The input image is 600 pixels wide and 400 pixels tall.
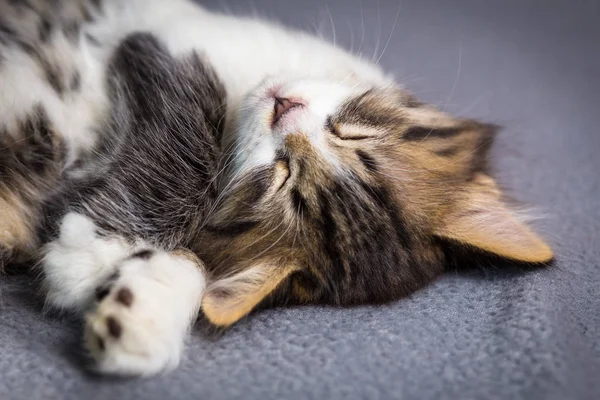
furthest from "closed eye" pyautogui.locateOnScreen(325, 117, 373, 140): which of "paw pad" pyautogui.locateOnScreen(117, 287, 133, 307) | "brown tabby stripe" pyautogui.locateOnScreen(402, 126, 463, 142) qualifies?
"paw pad" pyautogui.locateOnScreen(117, 287, 133, 307)

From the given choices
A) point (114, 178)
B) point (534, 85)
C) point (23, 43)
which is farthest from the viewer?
point (534, 85)

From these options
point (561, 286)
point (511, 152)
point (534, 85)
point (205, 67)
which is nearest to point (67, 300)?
point (205, 67)

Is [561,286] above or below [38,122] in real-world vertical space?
above

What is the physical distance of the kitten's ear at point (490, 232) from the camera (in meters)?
1.23

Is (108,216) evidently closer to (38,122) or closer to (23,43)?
(38,122)

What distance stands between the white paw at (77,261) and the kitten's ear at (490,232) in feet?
1.96

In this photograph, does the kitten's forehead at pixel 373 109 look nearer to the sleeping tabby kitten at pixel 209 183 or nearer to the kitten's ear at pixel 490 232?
the sleeping tabby kitten at pixel 209 183

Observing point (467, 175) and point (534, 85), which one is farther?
point (534, 85)

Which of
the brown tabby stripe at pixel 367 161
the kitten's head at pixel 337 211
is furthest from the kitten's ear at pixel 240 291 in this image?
the brown tabby stripe at pixel 367 161

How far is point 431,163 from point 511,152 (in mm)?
595

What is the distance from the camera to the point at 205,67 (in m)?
1.41

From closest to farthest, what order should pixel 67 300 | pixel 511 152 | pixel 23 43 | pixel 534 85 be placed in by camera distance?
pixel 67 300 → pixel 23 43 → pixel 511 152 → pixel 534 85

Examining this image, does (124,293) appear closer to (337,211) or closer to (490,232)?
(337,211)

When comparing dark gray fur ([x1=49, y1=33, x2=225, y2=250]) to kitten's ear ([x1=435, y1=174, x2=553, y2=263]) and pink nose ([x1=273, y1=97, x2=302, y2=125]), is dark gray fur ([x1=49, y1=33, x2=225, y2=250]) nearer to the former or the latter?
pink nose ([x1=273, y1=97, x2=302, y2=125])
